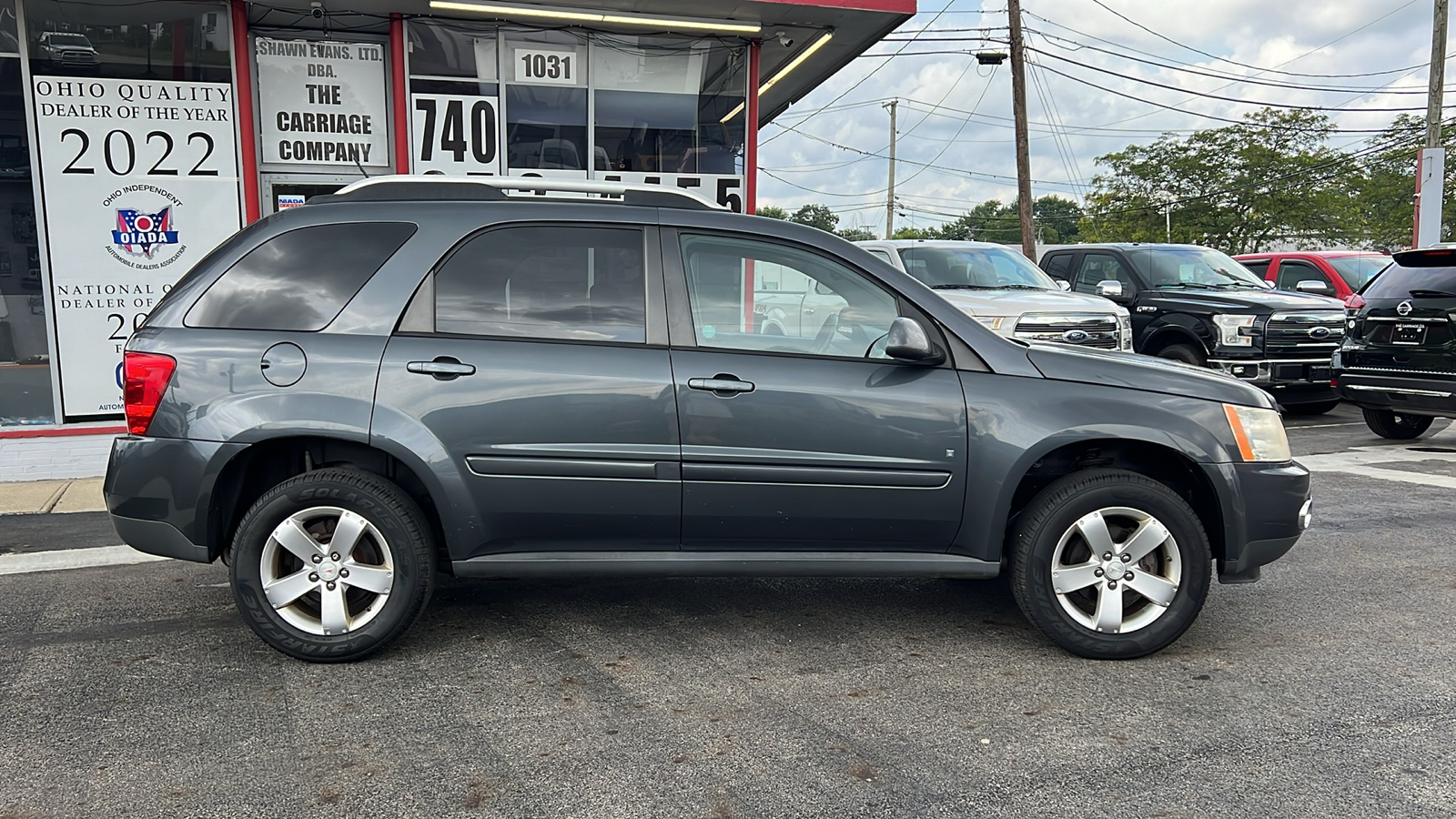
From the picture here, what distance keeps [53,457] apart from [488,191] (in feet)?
19.5

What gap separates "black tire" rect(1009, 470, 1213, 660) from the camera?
4.12 meters

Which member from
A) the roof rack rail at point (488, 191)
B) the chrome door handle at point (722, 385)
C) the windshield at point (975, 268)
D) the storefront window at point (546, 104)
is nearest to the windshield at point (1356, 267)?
the windshield at point (975, 268)

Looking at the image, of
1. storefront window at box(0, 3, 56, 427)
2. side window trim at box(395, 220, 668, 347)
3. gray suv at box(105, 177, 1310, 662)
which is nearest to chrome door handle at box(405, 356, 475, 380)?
gray suv at box(105, 177, 1310, 662)

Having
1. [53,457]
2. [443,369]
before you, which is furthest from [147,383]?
[53,457]

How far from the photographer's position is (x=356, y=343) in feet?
13.3

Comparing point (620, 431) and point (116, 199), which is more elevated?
point (116, 199)

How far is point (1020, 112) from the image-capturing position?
21.8 m

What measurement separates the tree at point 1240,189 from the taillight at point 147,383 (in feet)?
172

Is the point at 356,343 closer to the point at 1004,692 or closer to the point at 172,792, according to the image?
the point at 172,792

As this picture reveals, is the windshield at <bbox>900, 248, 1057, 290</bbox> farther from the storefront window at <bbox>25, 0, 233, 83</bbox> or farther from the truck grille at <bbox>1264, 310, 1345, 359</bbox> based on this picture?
the storefront window at <bbox>25, 0, 233, 83</bbox>

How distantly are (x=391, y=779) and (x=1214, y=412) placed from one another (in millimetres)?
3259

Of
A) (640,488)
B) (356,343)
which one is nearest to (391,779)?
(640,488)

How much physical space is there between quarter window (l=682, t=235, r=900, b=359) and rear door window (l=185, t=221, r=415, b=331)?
119 cm

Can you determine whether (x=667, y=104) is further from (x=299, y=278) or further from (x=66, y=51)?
(x=299, y=278)
